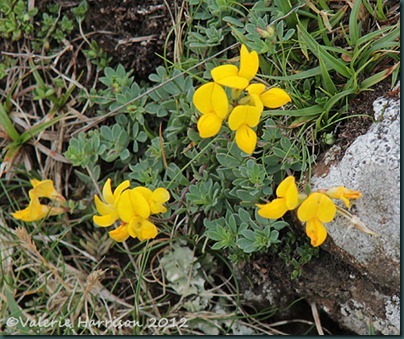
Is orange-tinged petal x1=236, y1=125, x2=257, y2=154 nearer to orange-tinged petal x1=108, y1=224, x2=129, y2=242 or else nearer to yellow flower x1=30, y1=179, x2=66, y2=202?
orange-tinged petal x1=108, y1=224, x2=129, y2=242

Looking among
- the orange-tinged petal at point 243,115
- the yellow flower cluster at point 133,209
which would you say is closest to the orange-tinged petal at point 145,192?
the yellow flower cluster at point 133,209

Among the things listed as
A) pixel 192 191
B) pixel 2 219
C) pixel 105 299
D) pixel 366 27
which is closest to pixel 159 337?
pixel 105 299

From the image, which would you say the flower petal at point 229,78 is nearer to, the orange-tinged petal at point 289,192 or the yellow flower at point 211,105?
the yellow flower at point 211,105

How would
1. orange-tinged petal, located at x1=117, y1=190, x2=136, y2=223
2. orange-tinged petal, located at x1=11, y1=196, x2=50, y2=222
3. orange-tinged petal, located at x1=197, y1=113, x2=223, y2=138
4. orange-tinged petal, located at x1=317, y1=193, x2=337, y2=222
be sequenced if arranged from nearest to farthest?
1. orange-tinged petal, located at x1=317, y1=193, x2=337, y2=222
2. orange-tinged petal, located at x1=197, y1=113, x2=223, y2=138
3. orange-tinged petal, located at x1=117, y1=190, x2=136, y2=223
4. orange-tinged petal, located at x1=11, y1=196, x2=50, y2=222

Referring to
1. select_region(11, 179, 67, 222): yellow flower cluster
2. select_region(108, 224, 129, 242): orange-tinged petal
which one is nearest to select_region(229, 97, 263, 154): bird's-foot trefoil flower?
select_region(108, 224, 129, 242): orange-tinged petal

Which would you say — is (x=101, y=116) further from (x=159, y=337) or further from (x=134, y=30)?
(x=159, y=337)

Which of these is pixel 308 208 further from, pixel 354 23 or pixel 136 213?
pixel 354 23
